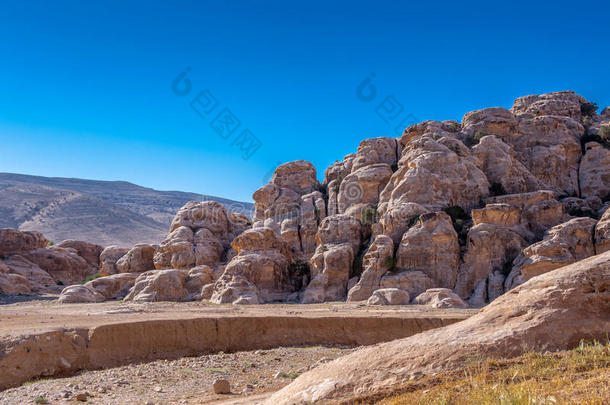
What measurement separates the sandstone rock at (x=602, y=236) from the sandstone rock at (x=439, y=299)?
8206 mm

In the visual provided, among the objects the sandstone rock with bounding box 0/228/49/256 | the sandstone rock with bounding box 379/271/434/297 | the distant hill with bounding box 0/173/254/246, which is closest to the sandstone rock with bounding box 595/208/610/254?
the sandstone rock with bounding box 379/271/434/297

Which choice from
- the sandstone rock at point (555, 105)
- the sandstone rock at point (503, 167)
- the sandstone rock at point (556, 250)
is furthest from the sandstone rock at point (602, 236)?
the sandstone rock at point (555, 105)

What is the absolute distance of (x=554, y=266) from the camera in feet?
84.4

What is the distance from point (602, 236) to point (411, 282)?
1064 centimetres

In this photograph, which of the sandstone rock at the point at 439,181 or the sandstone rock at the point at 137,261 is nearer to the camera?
the sandstone rock at the point at 439,181

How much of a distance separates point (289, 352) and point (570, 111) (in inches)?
1681

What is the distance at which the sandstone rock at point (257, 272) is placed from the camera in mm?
31375

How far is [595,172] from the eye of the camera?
126ft

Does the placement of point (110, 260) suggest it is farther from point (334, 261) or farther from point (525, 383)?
point (525, 383)

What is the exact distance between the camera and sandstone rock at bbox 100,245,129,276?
1767 inches

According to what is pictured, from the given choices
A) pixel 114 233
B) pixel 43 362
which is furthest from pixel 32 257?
pixel 114 233

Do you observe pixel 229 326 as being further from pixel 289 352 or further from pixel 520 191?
pixel 520 191

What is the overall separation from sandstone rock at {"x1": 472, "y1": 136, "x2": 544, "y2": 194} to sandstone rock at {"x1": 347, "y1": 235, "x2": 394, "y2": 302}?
10.9 metres

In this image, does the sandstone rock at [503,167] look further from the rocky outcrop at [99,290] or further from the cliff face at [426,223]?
the rocky outcrop at [99,290]
